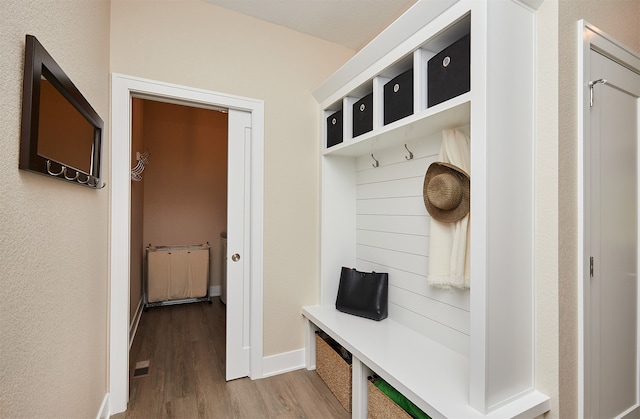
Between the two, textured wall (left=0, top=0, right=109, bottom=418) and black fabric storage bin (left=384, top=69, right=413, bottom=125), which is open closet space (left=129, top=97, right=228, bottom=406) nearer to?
textured wall (left=0, top=0, right=109, bottom=418)

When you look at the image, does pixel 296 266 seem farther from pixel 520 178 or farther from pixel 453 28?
pixel 453 28

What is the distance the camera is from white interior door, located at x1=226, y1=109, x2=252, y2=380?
2.30 m

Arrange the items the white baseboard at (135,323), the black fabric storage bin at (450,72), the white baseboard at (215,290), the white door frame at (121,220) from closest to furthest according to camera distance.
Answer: the black fabric storage bin at (450,72), the white door frame at (121,220), the white baseboard at (135,323), the white baseboard at (215,290)

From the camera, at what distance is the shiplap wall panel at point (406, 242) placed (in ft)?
5.93

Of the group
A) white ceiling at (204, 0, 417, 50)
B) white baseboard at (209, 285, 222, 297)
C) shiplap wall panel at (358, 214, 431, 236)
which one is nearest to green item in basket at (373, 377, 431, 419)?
shiplap wall panel at (358, 214, 431, 236)

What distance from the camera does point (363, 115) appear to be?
2.08 metres

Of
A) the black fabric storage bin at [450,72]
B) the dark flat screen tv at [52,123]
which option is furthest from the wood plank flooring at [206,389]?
the black fabric storage bin at [450,72]

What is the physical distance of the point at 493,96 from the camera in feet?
4.09

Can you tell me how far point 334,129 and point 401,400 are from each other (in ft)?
5.97

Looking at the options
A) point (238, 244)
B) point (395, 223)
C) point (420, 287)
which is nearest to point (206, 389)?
point (238, 244)

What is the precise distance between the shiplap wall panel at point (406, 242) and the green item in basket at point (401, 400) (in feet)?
1.36

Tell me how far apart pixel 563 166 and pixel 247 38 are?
215 cm

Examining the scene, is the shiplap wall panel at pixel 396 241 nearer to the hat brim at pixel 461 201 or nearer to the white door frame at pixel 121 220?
the hat brim at pixel 461 201

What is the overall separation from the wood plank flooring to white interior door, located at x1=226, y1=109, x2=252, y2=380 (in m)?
0.21
